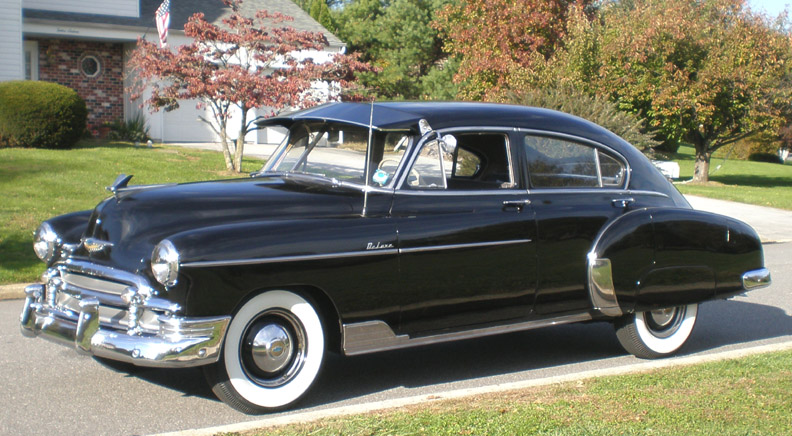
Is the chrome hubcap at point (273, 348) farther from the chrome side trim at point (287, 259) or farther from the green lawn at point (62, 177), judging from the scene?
the green lawn at point (62, 177)

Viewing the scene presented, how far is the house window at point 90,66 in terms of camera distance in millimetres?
24875

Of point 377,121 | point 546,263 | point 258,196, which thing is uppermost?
point 377,121

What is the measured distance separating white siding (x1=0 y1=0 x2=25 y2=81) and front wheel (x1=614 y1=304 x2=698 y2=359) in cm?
1885

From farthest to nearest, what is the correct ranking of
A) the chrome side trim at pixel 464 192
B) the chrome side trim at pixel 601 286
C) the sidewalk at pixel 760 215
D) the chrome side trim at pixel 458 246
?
the sidewalk at pixel 760 215
the chrome side trim at pixel 601 286
the chrome side trim at pixel 464 192
the chrome side trim at pixel 458 246

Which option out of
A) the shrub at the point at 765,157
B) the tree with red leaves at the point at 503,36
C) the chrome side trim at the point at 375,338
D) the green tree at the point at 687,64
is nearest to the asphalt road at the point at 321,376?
the chrome side trim at the point at 375,338

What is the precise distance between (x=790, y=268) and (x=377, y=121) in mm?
8034

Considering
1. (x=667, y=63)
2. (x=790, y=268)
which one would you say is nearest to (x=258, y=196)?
(x=790, y=268)

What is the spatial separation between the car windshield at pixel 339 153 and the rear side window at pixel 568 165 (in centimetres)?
103

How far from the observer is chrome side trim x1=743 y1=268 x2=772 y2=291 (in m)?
6.88

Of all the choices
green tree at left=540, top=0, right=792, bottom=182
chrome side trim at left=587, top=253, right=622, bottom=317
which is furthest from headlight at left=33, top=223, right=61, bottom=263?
green tree at left=540, top=0, right=792, bottom=182

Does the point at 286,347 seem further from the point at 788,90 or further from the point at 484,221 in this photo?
the point at 788,90

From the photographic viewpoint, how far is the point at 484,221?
5816 millimetres

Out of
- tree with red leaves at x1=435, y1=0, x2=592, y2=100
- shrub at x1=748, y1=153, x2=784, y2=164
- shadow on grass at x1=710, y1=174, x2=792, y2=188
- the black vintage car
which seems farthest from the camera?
shrub at x1=748, y1=153, x2=784, y2=164

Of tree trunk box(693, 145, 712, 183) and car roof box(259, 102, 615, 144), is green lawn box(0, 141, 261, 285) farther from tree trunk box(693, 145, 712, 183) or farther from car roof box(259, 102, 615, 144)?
tree trunk box(693, 145, 712, 183)
